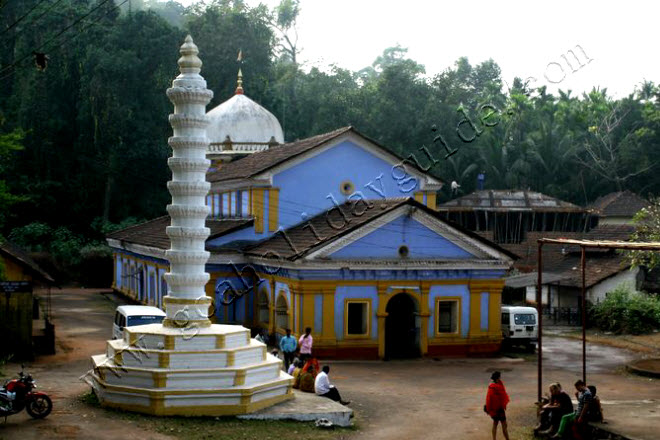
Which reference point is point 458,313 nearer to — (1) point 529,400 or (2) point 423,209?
(2) point 423,209

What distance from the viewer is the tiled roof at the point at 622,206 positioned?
6386 centimetres

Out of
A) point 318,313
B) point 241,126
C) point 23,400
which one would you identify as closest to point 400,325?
point 318,313

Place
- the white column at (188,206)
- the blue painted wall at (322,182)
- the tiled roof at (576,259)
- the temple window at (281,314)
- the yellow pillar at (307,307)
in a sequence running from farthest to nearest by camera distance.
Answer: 1. the tiled roof at (576,259)
2. the blue painted wall at (322,182)
3. the temple window at (281,314)
4. the yellow pillar at (307,307)
5. the white column at (188,206)

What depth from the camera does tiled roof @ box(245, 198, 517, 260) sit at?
2866cm

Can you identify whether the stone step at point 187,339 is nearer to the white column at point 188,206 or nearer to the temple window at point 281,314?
the white column at point 188,206

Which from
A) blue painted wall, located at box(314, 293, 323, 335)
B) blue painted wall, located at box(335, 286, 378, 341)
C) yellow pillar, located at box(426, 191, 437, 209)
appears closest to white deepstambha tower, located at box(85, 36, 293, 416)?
blue painted wall, located at box(314, 293, 323, 335)

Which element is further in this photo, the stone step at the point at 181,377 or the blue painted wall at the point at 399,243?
the blue painted wall at the point at 399,243

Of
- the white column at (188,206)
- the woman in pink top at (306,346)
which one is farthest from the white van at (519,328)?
the white column at (188,206)

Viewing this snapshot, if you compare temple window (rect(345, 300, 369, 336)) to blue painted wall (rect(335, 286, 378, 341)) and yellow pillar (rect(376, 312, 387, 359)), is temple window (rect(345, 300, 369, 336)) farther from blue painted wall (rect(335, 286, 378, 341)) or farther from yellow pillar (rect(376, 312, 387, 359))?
yellow pillar (rect(376, 312, 387, 359))

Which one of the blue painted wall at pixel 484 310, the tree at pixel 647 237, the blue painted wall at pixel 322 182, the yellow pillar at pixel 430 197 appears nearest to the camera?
the blue painted wall at pixel 484 310

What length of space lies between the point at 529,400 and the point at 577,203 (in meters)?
53.5

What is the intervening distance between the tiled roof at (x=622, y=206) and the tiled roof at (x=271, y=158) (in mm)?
32399

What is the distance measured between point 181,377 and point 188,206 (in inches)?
166

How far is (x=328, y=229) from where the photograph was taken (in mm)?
30641
